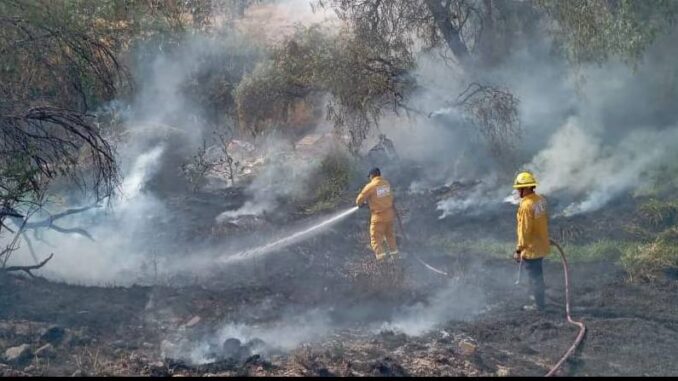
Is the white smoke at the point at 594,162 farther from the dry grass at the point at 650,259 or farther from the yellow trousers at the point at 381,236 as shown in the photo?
the yellow trousers at the point at 381,236

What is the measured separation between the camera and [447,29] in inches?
557

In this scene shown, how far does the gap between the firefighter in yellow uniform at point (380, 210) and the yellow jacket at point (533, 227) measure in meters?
2.35

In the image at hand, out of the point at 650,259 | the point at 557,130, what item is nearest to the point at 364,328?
the point at 650,259

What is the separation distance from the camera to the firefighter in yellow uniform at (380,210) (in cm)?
980

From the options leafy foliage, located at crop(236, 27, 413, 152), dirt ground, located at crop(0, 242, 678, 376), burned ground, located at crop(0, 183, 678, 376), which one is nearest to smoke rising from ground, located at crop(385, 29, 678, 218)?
leafy foliage, located at crop(236, 27, 413, 152)

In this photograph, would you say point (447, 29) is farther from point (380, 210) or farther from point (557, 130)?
point (380, 210)

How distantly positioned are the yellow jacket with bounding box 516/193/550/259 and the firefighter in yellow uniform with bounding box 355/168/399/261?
2352 mm

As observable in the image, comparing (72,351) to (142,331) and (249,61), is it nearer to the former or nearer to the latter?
(142,331)

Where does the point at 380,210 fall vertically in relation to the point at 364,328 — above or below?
above

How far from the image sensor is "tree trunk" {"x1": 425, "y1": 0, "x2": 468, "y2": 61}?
13.8 m

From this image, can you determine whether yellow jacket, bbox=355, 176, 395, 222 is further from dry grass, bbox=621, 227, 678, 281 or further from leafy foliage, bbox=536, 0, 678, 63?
leafy foliage, bbox=536, 0, 678, 63

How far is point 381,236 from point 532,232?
2.68 metres

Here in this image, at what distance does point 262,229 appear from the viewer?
11812 mm

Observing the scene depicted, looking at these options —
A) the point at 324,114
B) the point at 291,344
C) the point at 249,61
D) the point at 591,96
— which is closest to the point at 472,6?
the point at 591,96
